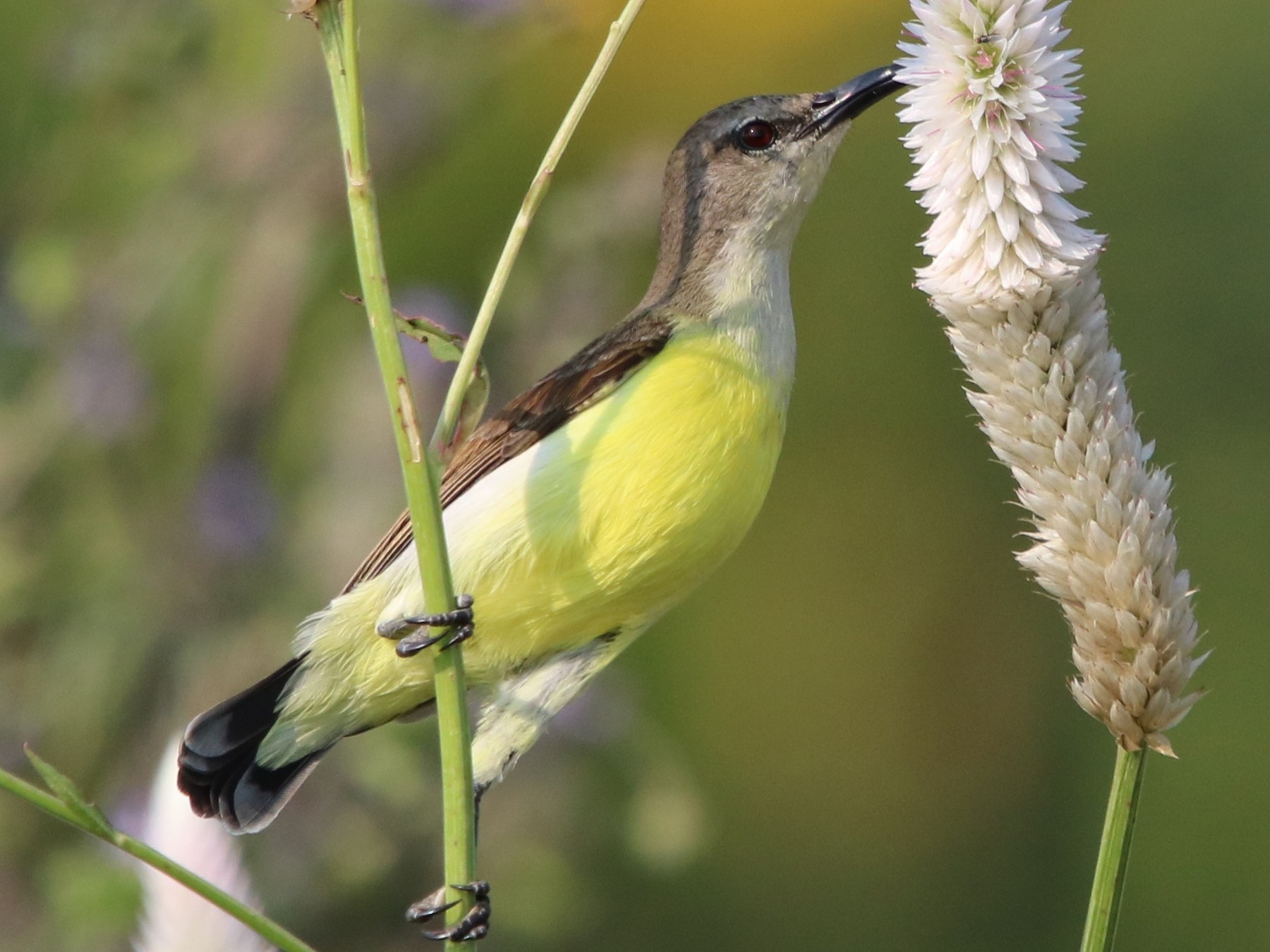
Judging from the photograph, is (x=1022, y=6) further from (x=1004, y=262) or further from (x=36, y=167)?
(x=36, y=167)

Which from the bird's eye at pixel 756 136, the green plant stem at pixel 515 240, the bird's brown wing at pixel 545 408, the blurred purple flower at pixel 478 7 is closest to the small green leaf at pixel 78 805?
the green plant stem at pixel 515 240

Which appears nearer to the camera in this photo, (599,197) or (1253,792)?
Result: (599,197)

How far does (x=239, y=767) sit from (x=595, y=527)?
75cm

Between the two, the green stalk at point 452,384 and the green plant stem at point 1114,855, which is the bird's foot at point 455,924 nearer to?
the green stalk at point 452,384

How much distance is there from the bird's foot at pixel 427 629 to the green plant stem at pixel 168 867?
0.83ft

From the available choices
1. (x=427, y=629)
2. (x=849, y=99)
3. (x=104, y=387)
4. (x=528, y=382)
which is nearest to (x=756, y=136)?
(x=849, y=99)

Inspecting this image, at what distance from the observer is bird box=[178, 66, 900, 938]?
2.17 meters

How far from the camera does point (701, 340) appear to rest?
2.43 meters

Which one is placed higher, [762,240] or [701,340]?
[762,240]

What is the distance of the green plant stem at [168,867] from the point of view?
113 cm

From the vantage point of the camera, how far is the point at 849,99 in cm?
266

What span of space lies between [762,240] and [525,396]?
0.53 m

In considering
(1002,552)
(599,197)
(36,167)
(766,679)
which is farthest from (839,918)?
(36,167)

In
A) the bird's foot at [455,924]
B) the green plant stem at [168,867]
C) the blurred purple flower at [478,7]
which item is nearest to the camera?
the green plant stem at [168,867]
